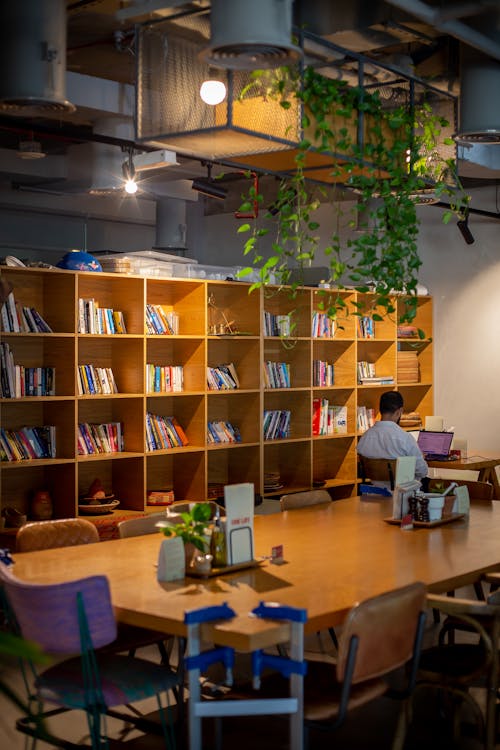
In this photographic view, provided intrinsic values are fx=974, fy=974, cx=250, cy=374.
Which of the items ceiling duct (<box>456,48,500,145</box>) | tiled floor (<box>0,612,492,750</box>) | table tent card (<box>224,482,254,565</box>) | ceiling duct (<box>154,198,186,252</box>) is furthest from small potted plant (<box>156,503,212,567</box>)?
ceiling duct (<box>154,198,186,252</box>)

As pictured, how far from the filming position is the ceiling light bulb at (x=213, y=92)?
4.29 m

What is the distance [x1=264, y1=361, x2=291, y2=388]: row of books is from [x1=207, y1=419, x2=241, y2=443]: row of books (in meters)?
0.52

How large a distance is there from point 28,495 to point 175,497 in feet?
4.73

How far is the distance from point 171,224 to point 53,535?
24.7 feet

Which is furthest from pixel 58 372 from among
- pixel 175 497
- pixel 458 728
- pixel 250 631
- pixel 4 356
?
pixel 250 631

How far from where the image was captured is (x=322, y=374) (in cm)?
931

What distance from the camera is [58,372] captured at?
7.06 meters

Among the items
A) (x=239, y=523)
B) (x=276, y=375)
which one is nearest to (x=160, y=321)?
(x=276, y=375)

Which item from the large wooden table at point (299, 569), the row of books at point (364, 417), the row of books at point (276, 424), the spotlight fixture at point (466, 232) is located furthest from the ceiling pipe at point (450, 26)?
the row of books at point (364, 417)

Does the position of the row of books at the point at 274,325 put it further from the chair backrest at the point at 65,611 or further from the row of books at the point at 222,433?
the chair backrest at the point at 65,611

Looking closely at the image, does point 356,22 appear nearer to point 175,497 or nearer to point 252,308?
point 252,308

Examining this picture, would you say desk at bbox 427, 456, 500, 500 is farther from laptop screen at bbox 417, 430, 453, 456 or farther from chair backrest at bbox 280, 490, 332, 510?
chair backrest at bbox 280, 490, 332, 510

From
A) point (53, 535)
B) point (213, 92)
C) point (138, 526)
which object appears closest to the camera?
point (213, 92)

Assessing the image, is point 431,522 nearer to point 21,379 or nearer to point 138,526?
point 138,526
